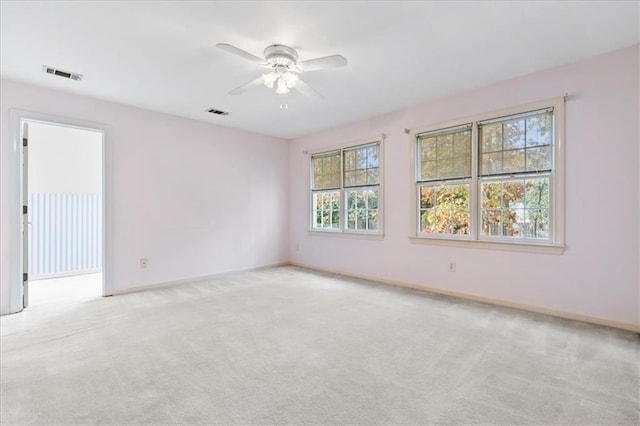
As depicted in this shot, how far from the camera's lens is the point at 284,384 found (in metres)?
1.93

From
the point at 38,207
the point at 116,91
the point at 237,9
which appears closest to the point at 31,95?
the point at 116,91

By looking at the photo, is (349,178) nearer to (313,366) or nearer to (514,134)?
(514,134)

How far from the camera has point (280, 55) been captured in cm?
269

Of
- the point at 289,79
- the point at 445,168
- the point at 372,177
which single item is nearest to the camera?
the point at 289,79

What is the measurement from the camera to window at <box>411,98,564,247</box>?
128 inches

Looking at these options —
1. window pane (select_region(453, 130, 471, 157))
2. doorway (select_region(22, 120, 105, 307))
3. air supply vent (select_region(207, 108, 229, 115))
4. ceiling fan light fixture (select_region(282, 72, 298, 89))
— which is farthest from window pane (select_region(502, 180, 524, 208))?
doorway (select_region(22, 120, 105, 307))

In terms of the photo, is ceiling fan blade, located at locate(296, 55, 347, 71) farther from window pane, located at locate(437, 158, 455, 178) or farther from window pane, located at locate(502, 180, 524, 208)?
window pane, located at locate(502, 180, 524, 208)

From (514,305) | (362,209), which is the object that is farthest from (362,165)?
(514,305)

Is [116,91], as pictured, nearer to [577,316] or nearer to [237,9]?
[237,9]

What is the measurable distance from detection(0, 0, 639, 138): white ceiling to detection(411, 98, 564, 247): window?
1.71 ft

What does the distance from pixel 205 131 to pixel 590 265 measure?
5.23m

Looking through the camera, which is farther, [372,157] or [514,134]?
[372,157]

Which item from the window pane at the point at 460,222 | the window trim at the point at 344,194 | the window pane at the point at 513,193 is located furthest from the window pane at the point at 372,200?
the window pane at the point at 513,193

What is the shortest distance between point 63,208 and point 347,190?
4885 mm
